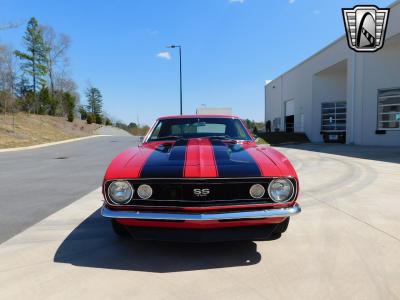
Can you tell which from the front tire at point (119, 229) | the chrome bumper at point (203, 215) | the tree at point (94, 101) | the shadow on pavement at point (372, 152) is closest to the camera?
the chrome bumper at point (203, 215)

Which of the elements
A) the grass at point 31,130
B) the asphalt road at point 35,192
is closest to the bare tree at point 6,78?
the grass at point 31,130

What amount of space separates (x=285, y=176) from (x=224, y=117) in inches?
79.7

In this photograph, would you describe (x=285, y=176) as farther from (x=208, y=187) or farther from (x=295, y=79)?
(x=295, y=79)

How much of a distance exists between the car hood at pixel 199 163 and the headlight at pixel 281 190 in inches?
2.9

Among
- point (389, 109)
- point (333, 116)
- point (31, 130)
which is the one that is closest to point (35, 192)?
point (389, 109)

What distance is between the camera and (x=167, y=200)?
105 inches

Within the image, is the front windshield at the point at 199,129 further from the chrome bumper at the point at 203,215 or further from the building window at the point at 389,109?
the building window at the point at 389,109

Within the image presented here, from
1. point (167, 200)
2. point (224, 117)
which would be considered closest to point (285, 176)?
point (167, 200)

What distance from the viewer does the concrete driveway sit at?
7.73ft

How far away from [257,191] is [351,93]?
1789 cm

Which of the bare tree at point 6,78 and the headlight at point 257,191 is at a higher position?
the bare tree at point 6,78

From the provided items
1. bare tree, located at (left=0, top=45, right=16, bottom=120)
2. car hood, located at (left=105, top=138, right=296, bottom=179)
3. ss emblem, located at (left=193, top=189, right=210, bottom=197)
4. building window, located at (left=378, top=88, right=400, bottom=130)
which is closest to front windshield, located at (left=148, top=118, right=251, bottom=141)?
car hood, located at (left=105, top=138, right=296, bottom=179)

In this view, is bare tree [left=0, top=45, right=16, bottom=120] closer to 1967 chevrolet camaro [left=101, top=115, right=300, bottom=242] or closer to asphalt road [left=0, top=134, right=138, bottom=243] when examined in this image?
asphalt road [left=0, top=134, right=138, bottom=243]

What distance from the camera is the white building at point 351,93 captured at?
1647cm
